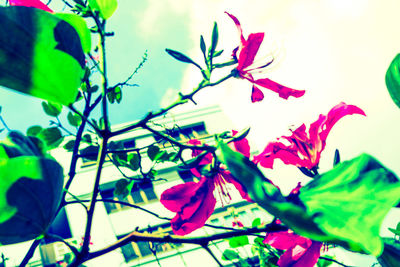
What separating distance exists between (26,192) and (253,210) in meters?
6.18

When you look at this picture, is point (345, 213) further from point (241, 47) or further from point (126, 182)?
point (126, 182)

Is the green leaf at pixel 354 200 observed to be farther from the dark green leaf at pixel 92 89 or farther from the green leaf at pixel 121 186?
the green leaf at pixel 121 186

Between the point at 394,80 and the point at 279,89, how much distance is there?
19 cm

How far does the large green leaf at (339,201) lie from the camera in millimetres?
134

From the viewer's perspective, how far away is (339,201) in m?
0.15

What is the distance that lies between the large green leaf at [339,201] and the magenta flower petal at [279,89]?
29cm

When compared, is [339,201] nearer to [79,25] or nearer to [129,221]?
[79,25]

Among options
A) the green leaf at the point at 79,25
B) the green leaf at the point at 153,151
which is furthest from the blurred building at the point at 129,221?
the green leaf at the point at 79,25

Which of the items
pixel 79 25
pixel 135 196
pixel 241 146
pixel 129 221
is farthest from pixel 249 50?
pixel 135 196

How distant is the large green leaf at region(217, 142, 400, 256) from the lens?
0.44 ft

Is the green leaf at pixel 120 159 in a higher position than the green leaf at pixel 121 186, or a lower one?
higher

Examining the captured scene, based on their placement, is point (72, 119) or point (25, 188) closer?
point (25, 188)

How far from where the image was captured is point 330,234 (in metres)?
0.13

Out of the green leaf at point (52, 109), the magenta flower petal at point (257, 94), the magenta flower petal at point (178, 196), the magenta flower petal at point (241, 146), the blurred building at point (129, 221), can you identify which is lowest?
the magenta flower petal at point (178, 196)
